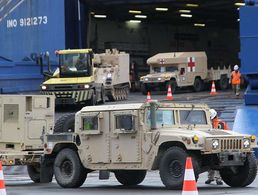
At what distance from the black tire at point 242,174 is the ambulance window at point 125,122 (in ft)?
6.54

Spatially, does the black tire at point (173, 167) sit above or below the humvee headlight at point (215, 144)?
below

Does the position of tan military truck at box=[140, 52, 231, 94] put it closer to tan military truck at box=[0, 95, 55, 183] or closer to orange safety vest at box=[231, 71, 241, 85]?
orange safety vest at box=[231, 71, 241, 85]

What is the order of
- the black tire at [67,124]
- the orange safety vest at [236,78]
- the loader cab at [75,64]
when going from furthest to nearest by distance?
the orange safety vest at [236,78], the loader cab at [75,64], the black tire at [67,124]

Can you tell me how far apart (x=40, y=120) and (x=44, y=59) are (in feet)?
78.4

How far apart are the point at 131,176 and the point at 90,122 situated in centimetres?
156

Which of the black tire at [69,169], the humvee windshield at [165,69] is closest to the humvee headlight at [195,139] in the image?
the black tire at [69,169]

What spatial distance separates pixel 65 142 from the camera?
15461 millimetres

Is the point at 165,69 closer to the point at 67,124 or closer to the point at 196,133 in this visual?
the point at 67,124

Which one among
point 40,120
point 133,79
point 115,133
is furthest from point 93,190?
point 133,79

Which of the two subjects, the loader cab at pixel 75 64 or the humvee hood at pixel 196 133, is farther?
the loader cab at pixel 75 64

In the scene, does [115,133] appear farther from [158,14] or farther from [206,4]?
[158,14]

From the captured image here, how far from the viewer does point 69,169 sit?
15.4 metres

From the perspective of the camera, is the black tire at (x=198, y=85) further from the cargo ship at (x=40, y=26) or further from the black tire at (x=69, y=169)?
the black tire at (x=69, y=169)

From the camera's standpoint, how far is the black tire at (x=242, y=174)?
1390 centimetres
